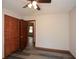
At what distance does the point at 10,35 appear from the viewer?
4484mm

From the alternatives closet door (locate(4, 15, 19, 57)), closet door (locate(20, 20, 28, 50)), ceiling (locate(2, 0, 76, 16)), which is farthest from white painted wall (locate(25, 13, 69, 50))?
closet door (locate(4, 15, 19, 57))

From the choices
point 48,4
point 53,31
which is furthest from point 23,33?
point 48,4

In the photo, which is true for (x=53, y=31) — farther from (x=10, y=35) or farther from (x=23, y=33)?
(x=10, y=35)

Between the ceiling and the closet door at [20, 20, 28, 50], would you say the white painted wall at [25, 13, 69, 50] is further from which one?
the ceiling

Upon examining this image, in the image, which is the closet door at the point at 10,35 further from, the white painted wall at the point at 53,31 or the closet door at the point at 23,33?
the white painted wall at the point at 53,31

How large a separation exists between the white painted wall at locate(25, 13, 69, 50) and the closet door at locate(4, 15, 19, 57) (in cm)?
151

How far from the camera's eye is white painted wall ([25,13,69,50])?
17.3ft

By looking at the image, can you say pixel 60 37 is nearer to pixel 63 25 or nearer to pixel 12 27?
pixel 63 25

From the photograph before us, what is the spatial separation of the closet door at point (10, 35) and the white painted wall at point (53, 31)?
4.97 ft

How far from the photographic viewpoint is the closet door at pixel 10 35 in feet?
13.4

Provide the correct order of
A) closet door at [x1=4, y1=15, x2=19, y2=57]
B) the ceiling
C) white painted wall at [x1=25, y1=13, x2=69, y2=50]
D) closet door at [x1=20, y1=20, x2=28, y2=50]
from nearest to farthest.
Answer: the ceiling
closet door at [x1=4, y1=15, x2=19, y2=57]
white painted wall at [x1=25, y1=13, x2=69, y2=50]
closet door at [x1=20, y1=20, x2=28, y2=50]

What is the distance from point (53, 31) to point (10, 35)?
2.68 meters

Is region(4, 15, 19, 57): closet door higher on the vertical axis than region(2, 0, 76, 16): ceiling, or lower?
lower

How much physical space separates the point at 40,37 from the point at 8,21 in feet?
8.17
